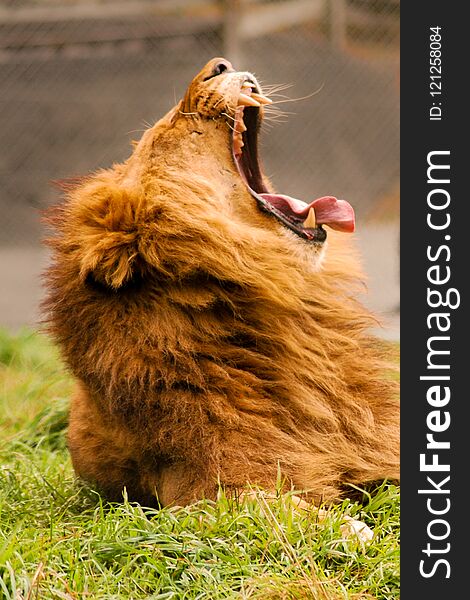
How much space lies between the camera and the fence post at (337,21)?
1138 cm

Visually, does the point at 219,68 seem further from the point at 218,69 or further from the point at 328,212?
the point at 328,212

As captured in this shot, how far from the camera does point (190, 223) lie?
11.8 feet

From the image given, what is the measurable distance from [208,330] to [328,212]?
738mm

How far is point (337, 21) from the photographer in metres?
11.4

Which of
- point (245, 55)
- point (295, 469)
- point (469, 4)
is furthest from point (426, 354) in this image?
point (245, 55)

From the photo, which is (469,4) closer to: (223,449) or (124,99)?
(223,449)

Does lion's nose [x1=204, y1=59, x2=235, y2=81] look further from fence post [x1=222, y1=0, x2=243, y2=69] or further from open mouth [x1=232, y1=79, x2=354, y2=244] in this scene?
fence post [x1=222, y1=0, x2=243, y2=69]

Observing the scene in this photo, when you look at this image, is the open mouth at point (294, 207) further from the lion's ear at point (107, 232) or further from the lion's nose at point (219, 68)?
the lion's ear at point (107, 232)

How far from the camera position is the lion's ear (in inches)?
139

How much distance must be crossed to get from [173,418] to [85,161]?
25.3 ft

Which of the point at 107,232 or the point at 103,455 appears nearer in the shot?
the point at 107,232

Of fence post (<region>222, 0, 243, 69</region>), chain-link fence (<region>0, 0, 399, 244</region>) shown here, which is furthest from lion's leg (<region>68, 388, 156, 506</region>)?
fence post (<region>222, 0, 243, 69</region>)

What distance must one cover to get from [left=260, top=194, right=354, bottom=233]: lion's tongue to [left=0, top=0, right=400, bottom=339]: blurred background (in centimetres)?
531

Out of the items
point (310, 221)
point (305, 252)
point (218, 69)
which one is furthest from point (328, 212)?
point (218, 69)
